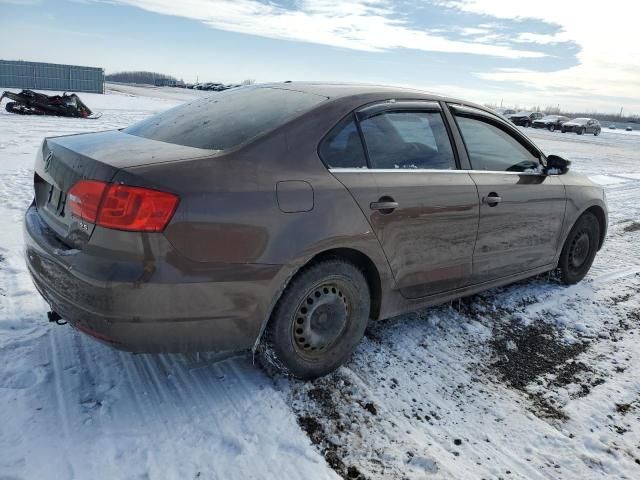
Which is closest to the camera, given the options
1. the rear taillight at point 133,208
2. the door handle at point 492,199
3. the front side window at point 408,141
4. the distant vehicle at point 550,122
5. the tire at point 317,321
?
the rear taillight at point 133,208

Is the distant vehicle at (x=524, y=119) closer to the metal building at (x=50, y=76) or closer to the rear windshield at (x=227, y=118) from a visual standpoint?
the metal building at (x=50, y=76)

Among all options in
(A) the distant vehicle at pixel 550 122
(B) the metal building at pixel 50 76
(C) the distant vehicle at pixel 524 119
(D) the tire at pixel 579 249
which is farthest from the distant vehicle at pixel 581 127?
(D) the tire at pixel 579 249

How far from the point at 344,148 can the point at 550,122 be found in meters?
42.8

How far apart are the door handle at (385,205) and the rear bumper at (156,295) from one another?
692 mm

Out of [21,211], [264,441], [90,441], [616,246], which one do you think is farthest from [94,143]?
[616,246]

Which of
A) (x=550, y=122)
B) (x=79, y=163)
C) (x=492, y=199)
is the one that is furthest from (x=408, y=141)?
(x=550, y=122)

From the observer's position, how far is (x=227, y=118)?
304 cm

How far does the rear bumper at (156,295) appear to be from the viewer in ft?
7.46

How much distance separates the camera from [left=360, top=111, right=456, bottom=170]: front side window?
3115 millimetres

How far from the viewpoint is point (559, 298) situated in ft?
15.0

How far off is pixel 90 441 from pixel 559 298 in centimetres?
392

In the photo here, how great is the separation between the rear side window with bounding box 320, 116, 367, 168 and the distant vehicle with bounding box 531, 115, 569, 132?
42.1 m

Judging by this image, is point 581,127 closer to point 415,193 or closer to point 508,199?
point 508,199

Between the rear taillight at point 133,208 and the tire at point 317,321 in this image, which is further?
the tire at point 317,321
